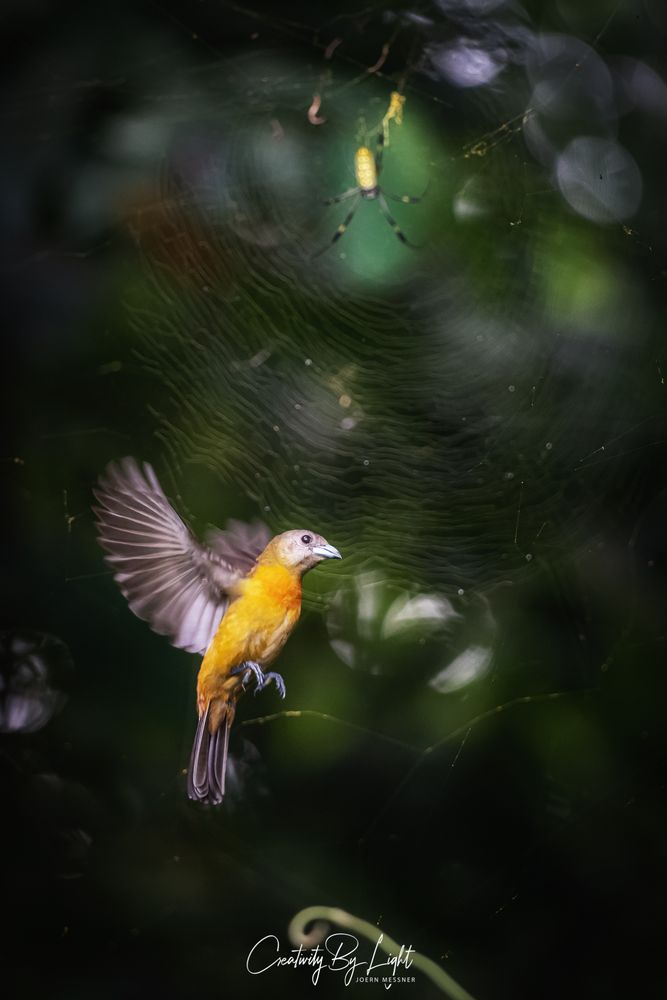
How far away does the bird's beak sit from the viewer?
643 millimetres

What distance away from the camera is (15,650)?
2.09 ft

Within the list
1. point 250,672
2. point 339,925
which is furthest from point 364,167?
point 339,925

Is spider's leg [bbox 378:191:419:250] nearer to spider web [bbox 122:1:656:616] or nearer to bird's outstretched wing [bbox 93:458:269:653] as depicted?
spider web [bbox 122:1:656:616]

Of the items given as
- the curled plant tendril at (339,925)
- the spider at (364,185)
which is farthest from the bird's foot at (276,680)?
the spider at (364,185)

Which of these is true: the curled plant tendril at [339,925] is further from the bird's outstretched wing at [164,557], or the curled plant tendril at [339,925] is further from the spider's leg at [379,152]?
the spider's leg at [379,152]

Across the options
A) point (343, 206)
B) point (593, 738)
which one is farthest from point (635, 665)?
Answer: point (343, 206)

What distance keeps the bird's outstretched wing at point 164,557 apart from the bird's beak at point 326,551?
4 centimetres

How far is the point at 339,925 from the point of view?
2.22 feet

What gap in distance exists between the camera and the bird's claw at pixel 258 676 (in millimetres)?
635

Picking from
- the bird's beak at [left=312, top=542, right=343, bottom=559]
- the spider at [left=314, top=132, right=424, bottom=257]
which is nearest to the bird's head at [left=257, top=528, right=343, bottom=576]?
the bird's beak at [left=312, top=542, right=343, bottom=559]

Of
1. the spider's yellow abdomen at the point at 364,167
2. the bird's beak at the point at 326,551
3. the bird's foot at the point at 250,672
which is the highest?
the spider's yellow abdomen at the point at 364,167

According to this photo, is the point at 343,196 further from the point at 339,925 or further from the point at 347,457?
the point at 339,925

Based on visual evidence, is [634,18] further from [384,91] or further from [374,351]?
[374,351]

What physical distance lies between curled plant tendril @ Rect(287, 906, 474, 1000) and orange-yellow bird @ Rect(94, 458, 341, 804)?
140 mm
